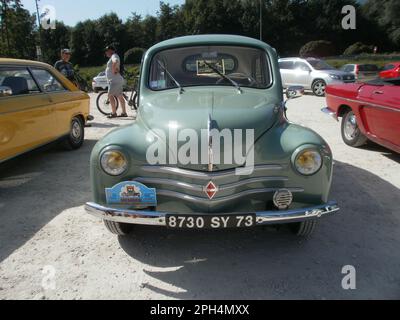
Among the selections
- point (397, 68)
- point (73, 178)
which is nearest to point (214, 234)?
point (73, 178)

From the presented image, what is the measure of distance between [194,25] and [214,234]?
64068 millimetres

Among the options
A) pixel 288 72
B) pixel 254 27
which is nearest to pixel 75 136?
pixel 288 72

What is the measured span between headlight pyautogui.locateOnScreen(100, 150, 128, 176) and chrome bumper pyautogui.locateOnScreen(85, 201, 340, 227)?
0.30 metres

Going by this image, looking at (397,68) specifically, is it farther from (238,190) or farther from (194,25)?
(194,25)

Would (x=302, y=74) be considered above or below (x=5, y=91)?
below

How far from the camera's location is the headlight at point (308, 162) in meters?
2.97

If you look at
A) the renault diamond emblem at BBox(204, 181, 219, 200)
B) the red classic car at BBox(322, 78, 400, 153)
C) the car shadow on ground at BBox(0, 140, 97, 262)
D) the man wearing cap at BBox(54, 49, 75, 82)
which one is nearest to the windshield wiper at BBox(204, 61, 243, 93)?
the renault diamond emblem at BBox(204, 181, 219, 200)

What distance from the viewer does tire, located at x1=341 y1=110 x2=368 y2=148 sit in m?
6.50

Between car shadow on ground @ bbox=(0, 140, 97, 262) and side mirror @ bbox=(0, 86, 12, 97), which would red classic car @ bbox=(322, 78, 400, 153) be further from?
side mirror @ bbox=(0, 86, 12, 97)

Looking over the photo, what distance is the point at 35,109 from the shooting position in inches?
217

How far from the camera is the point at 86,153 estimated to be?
6703mm

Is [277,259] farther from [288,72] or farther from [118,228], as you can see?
[288,72]

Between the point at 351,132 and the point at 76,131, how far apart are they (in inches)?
193

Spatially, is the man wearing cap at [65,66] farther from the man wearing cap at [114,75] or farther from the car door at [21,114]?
the car door at [21,114]
